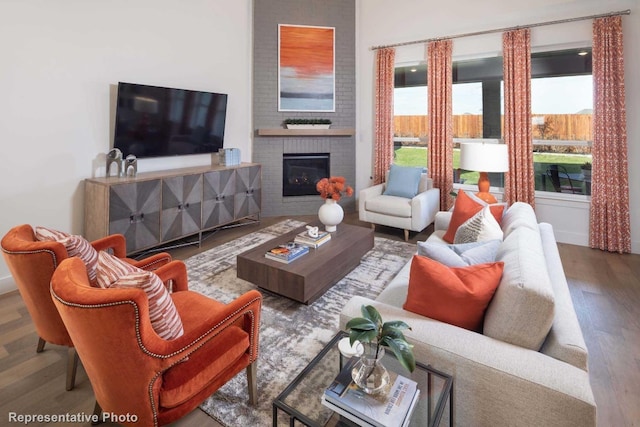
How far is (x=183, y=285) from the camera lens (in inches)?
84.4

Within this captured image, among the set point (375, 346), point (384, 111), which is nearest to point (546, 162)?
point (384, 111)

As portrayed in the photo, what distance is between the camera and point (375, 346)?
48.8 inches

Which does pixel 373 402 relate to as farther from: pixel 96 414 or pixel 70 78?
pixel 70 78

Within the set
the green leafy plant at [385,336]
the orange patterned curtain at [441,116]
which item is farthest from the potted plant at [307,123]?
the green leafy plant at [385,336]

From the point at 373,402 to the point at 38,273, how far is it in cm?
Answer: 167

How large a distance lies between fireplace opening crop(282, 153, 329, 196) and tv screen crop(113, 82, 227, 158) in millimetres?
1206

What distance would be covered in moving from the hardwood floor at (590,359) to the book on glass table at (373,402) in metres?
0.84

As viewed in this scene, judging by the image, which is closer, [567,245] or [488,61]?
[567,245]

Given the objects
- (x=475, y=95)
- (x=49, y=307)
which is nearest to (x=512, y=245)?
(x=49, y=307)

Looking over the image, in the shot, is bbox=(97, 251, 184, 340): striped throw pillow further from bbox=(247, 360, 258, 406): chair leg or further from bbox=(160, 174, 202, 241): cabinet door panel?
bbox=(160, 174, 202, 241): cabinet door panel

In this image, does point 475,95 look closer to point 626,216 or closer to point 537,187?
point 537,187

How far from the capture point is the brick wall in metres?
5.46

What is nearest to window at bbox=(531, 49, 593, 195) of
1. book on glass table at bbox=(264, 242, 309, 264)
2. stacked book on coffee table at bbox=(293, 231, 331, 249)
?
stacked book on coffee table at bbox=(293, 231, 331, 249)

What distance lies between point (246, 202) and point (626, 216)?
4.77m
